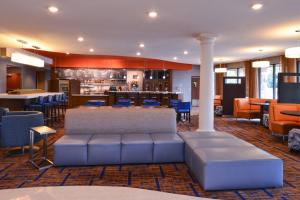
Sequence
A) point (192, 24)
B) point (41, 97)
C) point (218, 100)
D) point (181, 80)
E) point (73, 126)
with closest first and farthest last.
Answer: point (73, 126) → point (192, 24) → point (41, 97) → point (218, 100) → point (181, 80)

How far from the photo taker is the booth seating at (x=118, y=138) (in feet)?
14.4

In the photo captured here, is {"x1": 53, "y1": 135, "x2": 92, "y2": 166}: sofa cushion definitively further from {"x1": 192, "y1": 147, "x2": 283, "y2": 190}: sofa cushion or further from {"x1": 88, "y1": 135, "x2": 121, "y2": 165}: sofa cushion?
{"x1": 192, "y1": 147, "x2": 283, "y2": 190}: sofa cushion

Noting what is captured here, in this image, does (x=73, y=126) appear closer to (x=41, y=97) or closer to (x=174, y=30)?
(x=174, y=30)

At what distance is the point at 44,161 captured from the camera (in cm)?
469

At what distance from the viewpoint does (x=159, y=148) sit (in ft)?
14.9

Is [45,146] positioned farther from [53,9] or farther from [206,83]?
[206,83]

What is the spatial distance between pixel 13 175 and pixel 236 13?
16.4 feet

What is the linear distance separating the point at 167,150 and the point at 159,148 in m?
0.16

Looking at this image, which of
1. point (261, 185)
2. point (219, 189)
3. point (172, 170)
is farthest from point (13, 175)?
point (261, 185)

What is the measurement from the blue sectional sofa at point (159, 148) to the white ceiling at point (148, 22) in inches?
79.6

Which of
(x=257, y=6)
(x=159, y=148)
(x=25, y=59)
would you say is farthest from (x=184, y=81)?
(x=159, y=148)

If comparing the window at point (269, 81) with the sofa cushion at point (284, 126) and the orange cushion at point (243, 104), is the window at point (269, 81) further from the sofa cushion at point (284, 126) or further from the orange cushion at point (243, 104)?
the sofa cushion at point (284, 126)

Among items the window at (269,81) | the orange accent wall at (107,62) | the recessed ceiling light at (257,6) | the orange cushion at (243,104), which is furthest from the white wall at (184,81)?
the recessed ceiling light at (257,6)

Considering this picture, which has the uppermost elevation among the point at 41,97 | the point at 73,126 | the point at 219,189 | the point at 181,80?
the point at 181,80
